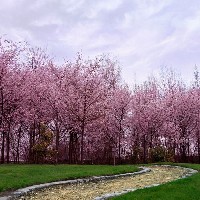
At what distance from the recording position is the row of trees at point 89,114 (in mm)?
32219

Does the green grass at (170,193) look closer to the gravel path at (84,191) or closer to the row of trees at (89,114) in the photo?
the gravel path at (84,191)

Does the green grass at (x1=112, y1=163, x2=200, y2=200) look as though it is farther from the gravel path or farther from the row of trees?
the row of trees

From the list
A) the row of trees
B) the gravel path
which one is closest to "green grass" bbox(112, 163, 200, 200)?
the gravel path

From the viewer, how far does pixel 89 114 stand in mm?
33625

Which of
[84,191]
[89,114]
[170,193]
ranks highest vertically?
[89,114]

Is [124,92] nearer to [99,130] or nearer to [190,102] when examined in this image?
[99,130]

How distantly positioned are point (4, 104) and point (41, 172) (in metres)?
12.9

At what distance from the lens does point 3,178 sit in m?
16.9

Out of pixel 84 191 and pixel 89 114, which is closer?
pixel 84 191

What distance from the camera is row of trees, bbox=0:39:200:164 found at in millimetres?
32219

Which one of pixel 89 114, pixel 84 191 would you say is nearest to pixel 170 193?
pixel 84 191

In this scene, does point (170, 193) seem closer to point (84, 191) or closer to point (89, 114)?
point (84, 191)

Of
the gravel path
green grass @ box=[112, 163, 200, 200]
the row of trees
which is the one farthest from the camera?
the row of trees

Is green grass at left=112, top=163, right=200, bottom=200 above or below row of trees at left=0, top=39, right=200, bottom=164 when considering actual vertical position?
below
